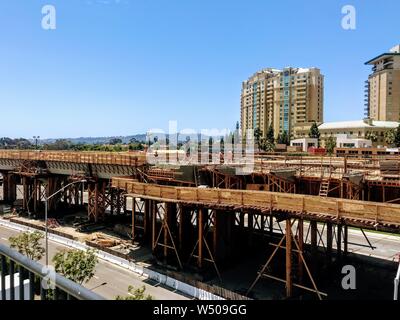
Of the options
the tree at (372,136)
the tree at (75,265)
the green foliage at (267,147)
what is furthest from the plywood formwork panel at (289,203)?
the tree at (372,136)

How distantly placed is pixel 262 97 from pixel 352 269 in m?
162

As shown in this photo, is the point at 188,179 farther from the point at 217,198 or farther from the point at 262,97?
the point at 262,97

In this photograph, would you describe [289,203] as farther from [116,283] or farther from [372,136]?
[372,136]

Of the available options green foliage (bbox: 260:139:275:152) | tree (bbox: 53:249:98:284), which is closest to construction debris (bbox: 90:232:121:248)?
tree (bbox: 53:249:98:284)

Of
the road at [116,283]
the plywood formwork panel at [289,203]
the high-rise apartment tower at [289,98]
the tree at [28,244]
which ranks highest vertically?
the high-rise apartment tower at [289,98]

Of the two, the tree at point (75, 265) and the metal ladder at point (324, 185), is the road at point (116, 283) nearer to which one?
the tree at point (75, 265)

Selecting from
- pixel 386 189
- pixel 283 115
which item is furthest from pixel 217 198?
pixel 283 115

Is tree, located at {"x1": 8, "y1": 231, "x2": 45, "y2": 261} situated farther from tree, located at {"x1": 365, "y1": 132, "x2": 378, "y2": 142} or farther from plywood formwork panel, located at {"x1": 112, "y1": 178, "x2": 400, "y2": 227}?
tree, located at {"x1": 365, "y1": 132, "x2": 378, "y2": 142}

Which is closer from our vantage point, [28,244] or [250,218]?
[28,244]

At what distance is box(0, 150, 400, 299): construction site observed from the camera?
24.5 m

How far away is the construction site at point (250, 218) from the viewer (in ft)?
80.5

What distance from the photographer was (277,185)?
31.5 m

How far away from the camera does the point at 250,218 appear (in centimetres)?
3662

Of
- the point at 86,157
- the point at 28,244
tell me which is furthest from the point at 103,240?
the point at 86,157
